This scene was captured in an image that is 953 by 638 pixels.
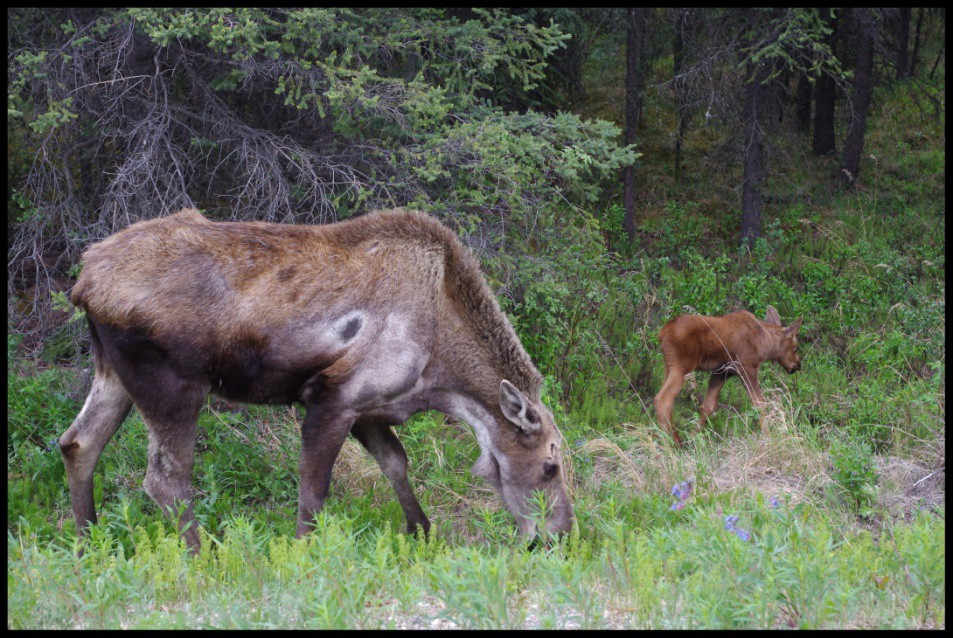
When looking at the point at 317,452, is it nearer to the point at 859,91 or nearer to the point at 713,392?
the point at 713,392

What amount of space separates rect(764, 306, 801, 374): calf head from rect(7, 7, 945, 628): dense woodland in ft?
1.10

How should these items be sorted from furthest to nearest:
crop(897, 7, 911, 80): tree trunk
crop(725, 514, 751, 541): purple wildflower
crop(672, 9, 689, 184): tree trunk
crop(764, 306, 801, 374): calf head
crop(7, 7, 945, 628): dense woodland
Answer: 1. crop(897, 7, 911, 80): tree trunk
2. crop(672, 9, 689, 184): tree trunk
3. crop(764, 306, 801, 374): calf head
4. crop(725, 514, 751, 541): purple wildflower
5. crop(7, 7, 945, 628): dense woodland

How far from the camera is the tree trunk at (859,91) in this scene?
1386 cm

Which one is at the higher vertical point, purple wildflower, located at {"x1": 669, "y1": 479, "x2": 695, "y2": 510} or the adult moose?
the adult moose

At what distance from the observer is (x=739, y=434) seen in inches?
387

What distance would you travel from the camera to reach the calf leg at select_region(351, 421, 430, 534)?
A: 7.14 meters

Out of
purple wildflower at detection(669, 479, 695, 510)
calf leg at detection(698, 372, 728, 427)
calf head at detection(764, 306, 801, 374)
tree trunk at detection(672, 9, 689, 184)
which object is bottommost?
calf leg at detection(698, 372, 728, 427)

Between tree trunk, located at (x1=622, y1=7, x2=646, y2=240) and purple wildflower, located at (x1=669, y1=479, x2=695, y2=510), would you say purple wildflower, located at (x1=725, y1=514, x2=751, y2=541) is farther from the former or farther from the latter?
tree trunk, located at (x1=622, y1=7, x2=646, y2=240)

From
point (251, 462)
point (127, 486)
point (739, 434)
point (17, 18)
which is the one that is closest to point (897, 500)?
point (739, 434)

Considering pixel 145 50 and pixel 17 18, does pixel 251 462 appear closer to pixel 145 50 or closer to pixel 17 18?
pixel 145 50

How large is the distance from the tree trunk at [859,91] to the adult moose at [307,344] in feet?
32.7

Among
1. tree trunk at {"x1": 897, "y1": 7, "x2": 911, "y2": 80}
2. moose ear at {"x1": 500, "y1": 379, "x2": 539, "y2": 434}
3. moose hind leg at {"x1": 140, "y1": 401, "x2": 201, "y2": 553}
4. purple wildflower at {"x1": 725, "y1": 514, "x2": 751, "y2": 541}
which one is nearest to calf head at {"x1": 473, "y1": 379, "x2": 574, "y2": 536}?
moose ear at {"x1": 500, "y1": 379, "x2": 539, "y2": 434}

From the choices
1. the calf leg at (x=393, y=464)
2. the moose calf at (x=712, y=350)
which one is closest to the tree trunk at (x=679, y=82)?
the moose calf at (x=712, y=350)

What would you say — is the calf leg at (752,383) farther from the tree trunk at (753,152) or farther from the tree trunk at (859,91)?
the tree trunk at (859,91)
